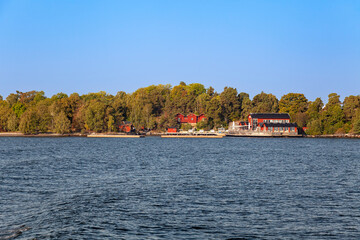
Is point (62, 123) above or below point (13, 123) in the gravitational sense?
below

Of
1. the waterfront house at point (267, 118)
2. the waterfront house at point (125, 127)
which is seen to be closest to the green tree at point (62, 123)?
the waterfront house at point (125, 127)

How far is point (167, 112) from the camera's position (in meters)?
175

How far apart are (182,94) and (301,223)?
17696 cm

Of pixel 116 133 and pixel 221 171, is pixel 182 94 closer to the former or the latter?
pixel 116 133

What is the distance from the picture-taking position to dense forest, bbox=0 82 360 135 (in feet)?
479

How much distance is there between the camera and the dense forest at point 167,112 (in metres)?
146

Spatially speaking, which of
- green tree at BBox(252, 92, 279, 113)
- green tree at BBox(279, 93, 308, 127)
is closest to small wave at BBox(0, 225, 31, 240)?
green tree at BBox(279, 93, 308, 127)

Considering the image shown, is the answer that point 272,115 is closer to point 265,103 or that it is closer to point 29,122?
point 265,103

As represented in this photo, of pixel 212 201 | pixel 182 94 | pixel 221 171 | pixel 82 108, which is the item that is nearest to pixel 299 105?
pixel 182 94

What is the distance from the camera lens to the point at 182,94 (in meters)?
196

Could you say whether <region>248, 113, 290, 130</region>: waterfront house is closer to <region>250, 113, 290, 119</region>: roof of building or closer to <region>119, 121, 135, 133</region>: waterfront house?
<region>250, 113, 290, 119</region>: roof of building

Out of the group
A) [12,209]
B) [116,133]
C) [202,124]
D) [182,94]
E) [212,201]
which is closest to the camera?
[12,209]

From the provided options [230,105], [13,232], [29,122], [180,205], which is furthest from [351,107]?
[13,232]

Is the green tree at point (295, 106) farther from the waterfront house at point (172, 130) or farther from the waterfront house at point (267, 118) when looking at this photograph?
the waterfront house at point (172, 130)
